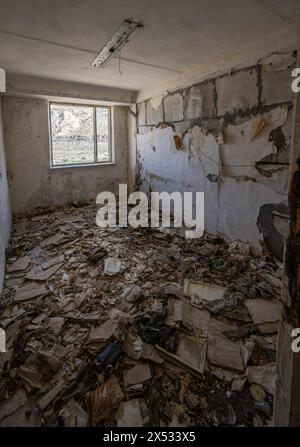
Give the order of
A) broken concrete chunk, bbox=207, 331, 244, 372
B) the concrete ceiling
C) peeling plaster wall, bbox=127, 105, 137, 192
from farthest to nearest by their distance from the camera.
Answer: peeling plaster wall, bbox=127, 105, 137, 192 < the concrete ceiling < broken concrete chunk, bbox=207, 331, 244, 372

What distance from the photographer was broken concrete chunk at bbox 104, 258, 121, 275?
9.52ft

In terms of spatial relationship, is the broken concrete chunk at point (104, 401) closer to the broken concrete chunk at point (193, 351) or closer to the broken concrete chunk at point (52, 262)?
the broken concrete chunk at point (193, 351)

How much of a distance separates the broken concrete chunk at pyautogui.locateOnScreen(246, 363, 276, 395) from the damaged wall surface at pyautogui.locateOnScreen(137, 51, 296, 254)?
1.56 m

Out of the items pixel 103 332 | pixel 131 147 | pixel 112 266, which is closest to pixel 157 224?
pixel 112 266

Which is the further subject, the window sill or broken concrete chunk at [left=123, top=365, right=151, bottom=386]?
the window sill

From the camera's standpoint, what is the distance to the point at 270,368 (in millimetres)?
1611

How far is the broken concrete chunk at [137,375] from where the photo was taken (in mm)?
1561

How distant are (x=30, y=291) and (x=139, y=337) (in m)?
1.34

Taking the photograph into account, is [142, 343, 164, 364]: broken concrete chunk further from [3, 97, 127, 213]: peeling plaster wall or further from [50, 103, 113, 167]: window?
[50, 103, 113, 167]: window

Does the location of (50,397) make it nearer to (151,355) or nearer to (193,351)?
(151,355)

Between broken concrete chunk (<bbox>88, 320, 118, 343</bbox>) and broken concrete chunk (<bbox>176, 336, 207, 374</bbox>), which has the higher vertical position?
broken concrete chunk (<bbox>88, 320, 118, 343</bbox>)

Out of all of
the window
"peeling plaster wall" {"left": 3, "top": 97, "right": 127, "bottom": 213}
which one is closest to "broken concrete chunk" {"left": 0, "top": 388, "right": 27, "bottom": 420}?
"peeling plaster wall" {"left": 3, "top": 97, "right": 127, "bottom": 213}

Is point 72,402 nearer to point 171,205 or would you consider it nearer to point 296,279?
point 296,279

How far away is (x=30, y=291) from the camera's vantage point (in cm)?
255
